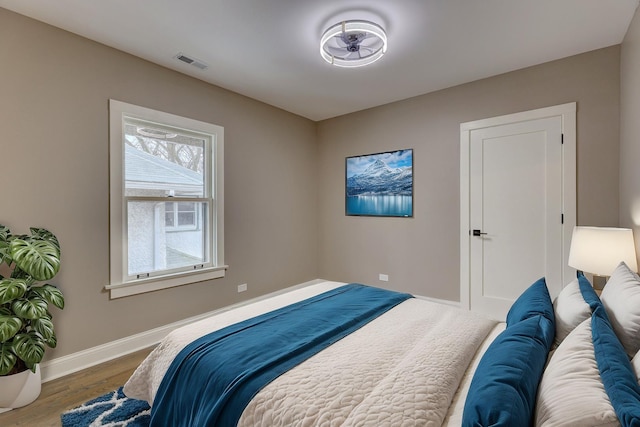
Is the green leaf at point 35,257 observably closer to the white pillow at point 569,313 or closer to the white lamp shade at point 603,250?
the white pillow at point 569,313

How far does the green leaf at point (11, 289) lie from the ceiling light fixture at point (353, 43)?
8.48 feet

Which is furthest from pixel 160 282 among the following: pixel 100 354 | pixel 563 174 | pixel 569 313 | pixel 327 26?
pixel 563 174

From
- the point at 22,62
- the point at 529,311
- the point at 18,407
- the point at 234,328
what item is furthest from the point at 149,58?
the point at 529,311

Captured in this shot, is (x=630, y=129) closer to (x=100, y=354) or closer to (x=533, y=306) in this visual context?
(x=533, y=306)

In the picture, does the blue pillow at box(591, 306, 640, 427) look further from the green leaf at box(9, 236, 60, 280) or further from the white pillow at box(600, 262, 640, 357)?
the green leaf at box(9, 236, 60, 280)

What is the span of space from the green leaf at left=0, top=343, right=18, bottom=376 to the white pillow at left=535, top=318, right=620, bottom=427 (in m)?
2.66

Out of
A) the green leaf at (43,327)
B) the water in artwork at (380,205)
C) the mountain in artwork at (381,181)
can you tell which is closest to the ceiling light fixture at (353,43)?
the mountain in artwork at (381,181)

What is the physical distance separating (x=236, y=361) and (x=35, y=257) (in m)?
1.54

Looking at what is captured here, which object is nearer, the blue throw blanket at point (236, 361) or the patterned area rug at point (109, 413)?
the blue throw blanket at point (236, 361)

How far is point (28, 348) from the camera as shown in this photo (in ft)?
6.32

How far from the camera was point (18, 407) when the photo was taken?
203 cm

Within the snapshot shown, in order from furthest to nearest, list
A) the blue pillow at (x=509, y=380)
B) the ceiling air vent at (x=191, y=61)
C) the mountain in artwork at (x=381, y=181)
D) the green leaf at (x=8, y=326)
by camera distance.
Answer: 1. the mountain in artwork at (x=381, y=181)
2. the ceiling air vent at (x=191, y=61)
3. the green leaf at (x=8, y=326)
4. the blue pillow at (x=509, y=380)

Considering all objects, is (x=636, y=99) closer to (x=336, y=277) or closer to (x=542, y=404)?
(x=542, y=404)

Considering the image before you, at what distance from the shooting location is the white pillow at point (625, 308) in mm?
1129
